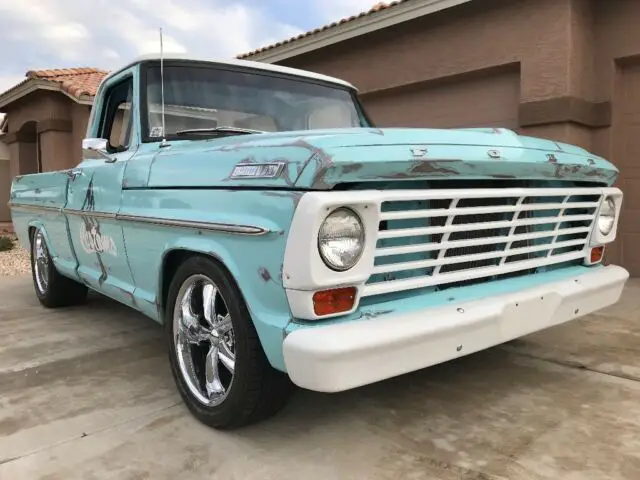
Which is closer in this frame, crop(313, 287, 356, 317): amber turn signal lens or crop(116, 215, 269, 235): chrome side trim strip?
crop(313, 287, 356, 317): amber turn signal lens

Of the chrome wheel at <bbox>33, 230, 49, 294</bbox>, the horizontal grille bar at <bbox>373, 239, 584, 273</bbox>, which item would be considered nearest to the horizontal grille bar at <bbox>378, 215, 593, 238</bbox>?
the horizontal grille bar at <bbox>373, 239, 584, 273</bbox>

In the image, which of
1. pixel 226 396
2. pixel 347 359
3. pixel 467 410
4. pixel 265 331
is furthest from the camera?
pixel 467 410

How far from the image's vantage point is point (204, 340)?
2738mm

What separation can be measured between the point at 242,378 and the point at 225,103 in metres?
1.75

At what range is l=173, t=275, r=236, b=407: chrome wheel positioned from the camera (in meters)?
2.60

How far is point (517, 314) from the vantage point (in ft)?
8.03

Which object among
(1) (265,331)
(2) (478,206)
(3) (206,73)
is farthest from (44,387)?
(2) (478,206)

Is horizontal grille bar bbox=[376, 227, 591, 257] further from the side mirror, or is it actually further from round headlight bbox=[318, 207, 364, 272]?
the side mirror

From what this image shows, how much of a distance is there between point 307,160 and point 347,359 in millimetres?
693

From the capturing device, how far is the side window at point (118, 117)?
3.60 m

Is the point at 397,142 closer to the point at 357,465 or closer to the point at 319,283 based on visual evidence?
the point at 319,283

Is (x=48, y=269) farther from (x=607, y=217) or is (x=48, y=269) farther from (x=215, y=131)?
(x=607, y=217)

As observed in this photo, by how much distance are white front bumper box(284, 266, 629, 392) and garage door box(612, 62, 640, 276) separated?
4.12m

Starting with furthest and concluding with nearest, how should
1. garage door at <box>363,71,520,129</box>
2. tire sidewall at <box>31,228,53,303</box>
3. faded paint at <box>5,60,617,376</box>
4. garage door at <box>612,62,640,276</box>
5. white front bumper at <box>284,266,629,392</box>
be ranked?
garage door at <box>363,71,520,129</box>, garage door at <box>612,62,640,276</box>, tire sidewall at <box>31,228,53,303</box>, faded paint at <box>5,60,617,376</box>, white front bumper at <box>284,266,629,392</box>
